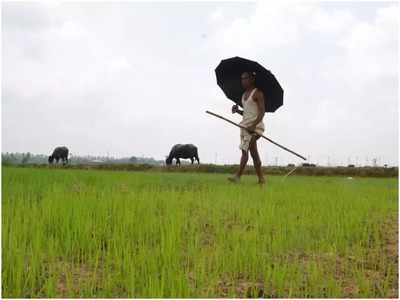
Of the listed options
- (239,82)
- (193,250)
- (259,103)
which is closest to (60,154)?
(239,82)

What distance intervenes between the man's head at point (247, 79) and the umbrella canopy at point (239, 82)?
0.20 ft

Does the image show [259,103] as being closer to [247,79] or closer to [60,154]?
[247,79]

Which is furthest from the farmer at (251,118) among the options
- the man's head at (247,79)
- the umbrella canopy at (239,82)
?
the umbrella canopy at (239,82)

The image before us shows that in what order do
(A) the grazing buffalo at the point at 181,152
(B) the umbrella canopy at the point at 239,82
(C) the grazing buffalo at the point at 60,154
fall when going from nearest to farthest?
(B) the umbrella canopy at the point at 239,82 < (A) the grazing buffalo at the point at 181,152 < (C) the grazing buffalo at the point at 60,154

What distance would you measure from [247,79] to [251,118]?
592mm

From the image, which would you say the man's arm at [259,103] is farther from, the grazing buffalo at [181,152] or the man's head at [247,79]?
the grazing buffalo at [181,152]

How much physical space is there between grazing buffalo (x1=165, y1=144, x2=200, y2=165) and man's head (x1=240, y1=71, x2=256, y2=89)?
1736 cm

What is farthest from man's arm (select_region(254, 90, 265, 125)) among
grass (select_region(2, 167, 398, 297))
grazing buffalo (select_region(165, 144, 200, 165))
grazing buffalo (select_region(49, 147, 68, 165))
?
grazing buffalo (select_region(49, 147, 68, 165))

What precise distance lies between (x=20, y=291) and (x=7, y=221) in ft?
A: 3.18

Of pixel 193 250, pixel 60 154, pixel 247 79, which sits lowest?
pixel 193 250

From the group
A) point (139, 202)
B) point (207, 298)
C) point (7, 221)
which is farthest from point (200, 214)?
point (207, 298)

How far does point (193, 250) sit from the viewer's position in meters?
2.26

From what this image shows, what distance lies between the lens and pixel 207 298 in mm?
1690

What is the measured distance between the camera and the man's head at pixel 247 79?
6.18m
